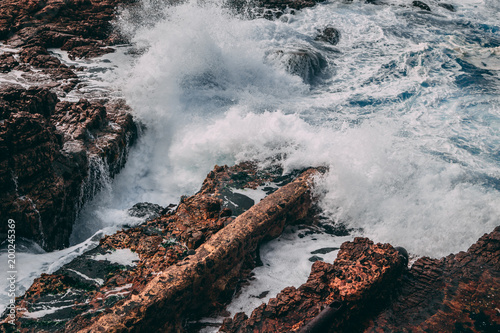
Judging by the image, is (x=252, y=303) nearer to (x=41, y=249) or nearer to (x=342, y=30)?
(x=41, y=249)

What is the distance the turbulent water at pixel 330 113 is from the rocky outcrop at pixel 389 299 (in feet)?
2.15

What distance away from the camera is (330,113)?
27.2 ft

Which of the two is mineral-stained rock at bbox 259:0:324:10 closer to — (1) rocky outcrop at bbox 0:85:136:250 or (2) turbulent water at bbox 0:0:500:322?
(2) turbulent water at bbox 0:0:500:322

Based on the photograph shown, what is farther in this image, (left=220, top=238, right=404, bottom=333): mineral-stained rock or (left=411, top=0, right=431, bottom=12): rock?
(left=411, top=0, right=431, bottom=12): rock

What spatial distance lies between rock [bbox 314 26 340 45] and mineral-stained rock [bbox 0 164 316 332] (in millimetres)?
8581

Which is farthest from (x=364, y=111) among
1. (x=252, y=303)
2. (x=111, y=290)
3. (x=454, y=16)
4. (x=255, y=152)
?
(x=454, y=16)

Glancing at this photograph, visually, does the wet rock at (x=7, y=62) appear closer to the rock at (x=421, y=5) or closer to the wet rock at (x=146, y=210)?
the wet rock at (x=146, y=210)

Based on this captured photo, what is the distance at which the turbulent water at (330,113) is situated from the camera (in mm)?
4922

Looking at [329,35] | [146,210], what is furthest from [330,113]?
[329,35]

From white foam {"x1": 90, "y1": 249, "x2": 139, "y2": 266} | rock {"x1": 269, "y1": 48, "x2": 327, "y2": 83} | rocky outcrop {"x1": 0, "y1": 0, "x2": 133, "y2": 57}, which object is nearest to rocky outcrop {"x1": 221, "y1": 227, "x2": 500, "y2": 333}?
white foam {"x1": 90, "y1": 249, "x2": 139, "y2": 266}

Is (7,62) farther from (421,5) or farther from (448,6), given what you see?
(448,6)

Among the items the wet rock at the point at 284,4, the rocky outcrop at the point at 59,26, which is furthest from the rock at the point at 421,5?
the rocky outcrop at the point at 59,26

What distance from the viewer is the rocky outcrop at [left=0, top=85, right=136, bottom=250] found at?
4320 millimetres

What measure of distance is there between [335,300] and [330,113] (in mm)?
6017
